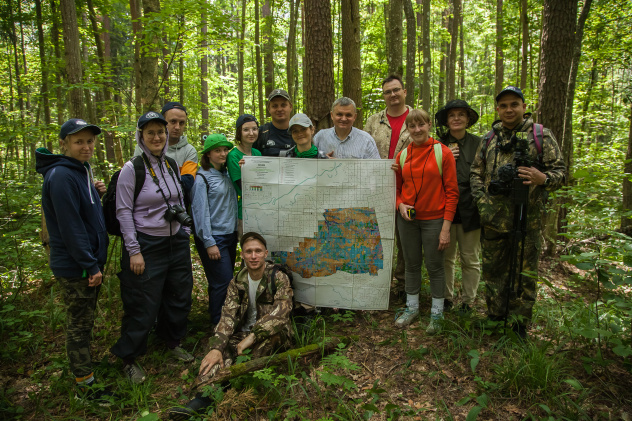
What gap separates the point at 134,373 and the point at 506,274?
3895 millimetres

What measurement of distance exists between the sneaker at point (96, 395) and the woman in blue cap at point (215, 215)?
1248 mm

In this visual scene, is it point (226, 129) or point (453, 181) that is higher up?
point (226, 129)

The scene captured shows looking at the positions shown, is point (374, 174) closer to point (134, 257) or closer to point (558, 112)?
point (134, 257)

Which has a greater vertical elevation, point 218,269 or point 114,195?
point 114,195

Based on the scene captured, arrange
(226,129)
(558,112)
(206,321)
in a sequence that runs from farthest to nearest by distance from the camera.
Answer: (226,129)
(558,112)
(206,321)

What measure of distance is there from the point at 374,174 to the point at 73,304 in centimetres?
321

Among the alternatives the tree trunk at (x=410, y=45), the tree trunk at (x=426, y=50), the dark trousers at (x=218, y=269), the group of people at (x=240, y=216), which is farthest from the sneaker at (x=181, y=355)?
the tree trunk at (x=426, y=50)

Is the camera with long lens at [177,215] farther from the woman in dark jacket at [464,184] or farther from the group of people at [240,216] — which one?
the woman in dark jacket at [464,184]

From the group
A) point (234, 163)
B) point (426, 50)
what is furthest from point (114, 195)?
point (426, 50)

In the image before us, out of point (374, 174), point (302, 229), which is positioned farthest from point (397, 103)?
point (302, 229)

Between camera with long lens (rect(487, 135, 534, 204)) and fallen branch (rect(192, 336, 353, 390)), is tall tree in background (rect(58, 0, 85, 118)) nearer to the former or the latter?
fallen branch (rect(192, 336, 353, 390))

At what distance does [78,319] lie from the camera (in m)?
3.27

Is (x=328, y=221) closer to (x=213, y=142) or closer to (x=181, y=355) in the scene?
(x=213, y=142)

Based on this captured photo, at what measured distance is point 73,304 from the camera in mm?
3217
